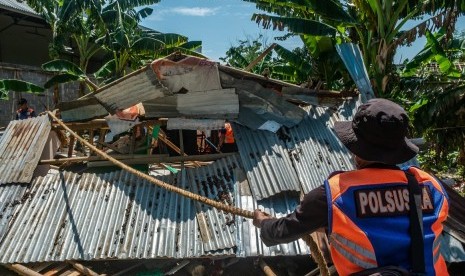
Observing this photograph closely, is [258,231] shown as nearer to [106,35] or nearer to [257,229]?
[257,229]

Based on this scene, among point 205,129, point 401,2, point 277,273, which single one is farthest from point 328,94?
point 401,2

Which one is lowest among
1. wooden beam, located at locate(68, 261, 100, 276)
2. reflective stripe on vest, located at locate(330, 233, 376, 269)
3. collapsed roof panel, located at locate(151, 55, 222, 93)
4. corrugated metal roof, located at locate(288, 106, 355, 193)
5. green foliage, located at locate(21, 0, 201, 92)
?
wooden beam, located at locate(68, 261, 100, 276)

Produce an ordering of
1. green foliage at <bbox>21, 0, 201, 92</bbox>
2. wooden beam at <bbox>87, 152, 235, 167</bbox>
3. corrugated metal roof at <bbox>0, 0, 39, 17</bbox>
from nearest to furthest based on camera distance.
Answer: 1. wooden beam at <bbox>87, 152, 235, 167</bbox>
2. green foliage at <bbox>21, 0, 201, 92</bbox>
3. corrugated metal roof at <bbox>0, 0, 39, 17</bbox>

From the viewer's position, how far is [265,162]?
4672mm

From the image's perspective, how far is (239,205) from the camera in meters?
4.39

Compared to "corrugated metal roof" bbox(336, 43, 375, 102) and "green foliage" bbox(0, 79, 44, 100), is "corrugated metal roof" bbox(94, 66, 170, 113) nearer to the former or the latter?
"corrugated metal roof" bbox(336, 43, 375, 102)

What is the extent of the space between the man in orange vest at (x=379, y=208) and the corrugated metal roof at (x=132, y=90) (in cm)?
349

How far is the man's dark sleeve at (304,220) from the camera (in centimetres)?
161

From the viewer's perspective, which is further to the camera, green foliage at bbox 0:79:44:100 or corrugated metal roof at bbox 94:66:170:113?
green foliage at bbox 0:79:44:100

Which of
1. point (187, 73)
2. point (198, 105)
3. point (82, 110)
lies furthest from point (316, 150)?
point (82, 110)

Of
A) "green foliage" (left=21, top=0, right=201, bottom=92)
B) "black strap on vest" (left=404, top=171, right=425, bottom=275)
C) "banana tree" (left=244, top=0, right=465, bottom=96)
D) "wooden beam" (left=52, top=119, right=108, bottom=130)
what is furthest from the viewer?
"green foliage" (left=21, top=0, right=201, bottom=92)

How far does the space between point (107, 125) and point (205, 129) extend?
4.12 ft

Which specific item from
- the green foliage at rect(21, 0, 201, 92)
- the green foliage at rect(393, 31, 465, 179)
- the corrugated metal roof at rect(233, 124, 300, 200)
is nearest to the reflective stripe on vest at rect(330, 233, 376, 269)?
the corrugated metal roof at rect(233, 124, 300, 200)

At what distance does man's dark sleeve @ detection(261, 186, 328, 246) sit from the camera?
5.27 feet
